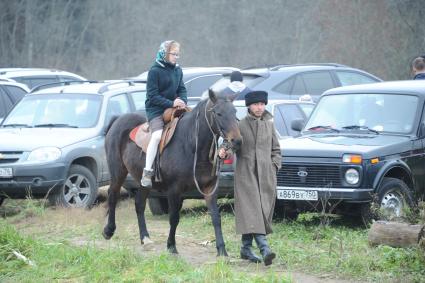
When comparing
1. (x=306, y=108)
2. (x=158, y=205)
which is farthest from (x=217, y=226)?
(x=306, y=108)


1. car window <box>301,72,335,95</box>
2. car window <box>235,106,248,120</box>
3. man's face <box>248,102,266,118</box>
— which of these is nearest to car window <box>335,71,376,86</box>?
car window <box>301,72,335,95</box>

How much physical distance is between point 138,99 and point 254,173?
6048 millimetres

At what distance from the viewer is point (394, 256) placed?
8555mm

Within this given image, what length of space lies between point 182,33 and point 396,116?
1033 inches

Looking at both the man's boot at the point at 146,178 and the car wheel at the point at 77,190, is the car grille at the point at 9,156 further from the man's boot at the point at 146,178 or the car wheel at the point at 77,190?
the man's boot at the point at 146,178

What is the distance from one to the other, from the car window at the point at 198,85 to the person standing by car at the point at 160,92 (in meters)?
7.10

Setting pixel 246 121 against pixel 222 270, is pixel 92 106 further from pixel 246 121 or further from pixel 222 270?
pixel 222 270

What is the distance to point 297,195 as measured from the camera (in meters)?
10.9

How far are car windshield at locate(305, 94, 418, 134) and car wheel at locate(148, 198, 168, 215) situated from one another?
8.34 feet

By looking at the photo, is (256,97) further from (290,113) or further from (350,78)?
(350,78)

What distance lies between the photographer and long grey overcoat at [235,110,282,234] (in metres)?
9.26

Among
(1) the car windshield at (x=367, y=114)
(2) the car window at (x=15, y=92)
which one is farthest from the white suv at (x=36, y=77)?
(1) the car windshield at (x=367, y=114)

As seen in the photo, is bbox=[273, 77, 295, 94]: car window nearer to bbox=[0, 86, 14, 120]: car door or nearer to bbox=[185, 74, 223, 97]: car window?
bbox=[185, 74, 223, 97]: car window

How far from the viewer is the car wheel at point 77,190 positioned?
43.7 feet
